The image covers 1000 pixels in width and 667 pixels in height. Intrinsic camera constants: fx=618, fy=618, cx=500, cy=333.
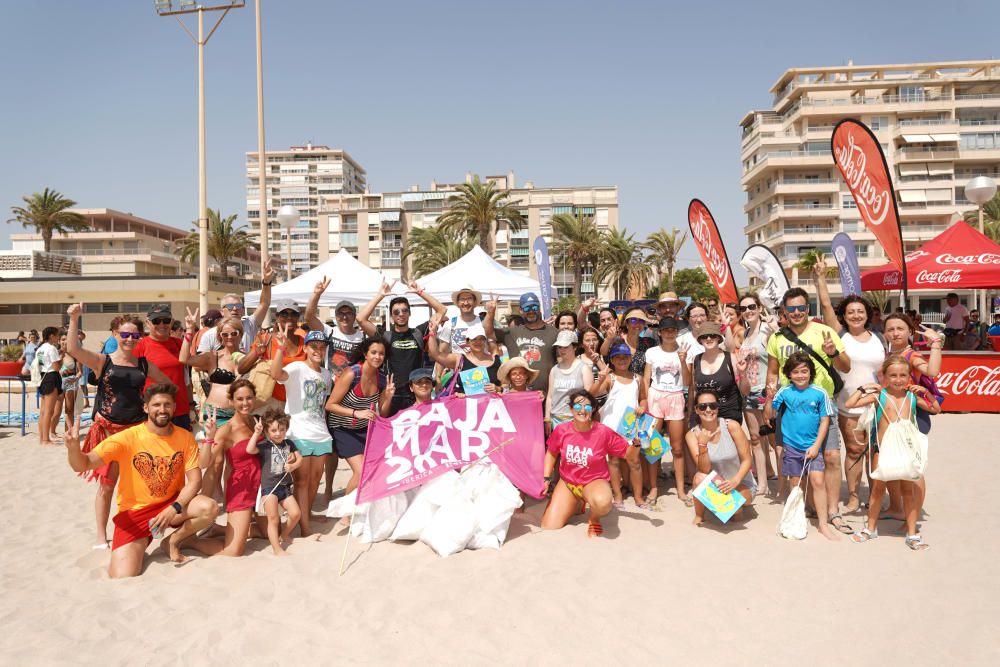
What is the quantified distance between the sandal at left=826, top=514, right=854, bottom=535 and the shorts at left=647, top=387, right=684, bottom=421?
149 centimetres

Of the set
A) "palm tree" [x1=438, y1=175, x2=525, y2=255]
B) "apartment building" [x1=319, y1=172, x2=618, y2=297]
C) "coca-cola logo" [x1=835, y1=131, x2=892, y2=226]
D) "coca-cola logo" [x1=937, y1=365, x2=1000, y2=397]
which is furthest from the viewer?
"apartment building" [x1=319, y1=172, x2=618, y2=297]

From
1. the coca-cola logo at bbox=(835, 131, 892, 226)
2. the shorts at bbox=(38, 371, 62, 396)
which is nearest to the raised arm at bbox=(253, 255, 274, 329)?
the shorts at bbox=(38, 371, 62, 396)

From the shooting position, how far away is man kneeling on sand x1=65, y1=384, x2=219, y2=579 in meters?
4.39

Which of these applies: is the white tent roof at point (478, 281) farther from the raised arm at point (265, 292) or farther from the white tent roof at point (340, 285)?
the raised arm at point (265, 292)

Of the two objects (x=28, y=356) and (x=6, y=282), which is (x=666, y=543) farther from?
(x=6, y=282)

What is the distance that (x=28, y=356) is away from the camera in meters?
12.6

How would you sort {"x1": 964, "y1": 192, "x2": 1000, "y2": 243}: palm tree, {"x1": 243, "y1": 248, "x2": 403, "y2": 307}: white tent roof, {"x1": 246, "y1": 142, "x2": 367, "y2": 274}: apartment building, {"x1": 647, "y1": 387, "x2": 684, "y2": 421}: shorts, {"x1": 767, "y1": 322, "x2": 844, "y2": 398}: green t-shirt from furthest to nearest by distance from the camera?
{"x1": 246, "y1": 142, "x2": 367, "y2": 274}: apartment building, {"x1": 964, "y1": 192, "x2": 1000, "y2": 243}: palm tree, {"x1": 243, "y1": 248, "x2": 403, "y2": 307}: white tent roof, {"x1": 647, "y1": 387, "x2": 684, "y2": 421}: shorts, {"x1": 767, "y1": 322, "x2": 844, "y2": 398}: green t-shirt

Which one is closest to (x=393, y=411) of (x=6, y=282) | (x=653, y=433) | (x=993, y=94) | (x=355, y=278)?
(x=653, y=433)

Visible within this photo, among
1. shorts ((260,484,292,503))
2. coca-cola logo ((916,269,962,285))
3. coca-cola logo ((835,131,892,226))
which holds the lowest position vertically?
shorts ((260,484,292,503))

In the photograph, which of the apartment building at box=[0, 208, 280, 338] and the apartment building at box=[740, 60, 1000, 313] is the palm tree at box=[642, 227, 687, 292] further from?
the apartment building at box=[0, 208, 280, 338]

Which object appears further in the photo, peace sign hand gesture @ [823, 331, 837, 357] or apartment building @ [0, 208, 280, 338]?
apartment building @ [0, 208, 280, 338]

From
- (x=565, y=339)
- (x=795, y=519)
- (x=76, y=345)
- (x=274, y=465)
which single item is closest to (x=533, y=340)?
(x=565, y=339)

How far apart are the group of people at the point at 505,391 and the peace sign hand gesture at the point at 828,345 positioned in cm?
1

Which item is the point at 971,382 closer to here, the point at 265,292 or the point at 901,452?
the point at 901,452
